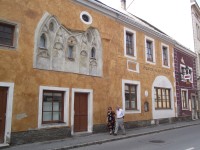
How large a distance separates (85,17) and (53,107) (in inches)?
206

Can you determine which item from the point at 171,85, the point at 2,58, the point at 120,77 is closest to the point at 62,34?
the point at 2,58

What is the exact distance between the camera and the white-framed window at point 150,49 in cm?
1784

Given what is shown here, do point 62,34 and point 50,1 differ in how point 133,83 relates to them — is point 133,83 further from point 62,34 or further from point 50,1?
point 50,1

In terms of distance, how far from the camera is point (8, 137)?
952cm

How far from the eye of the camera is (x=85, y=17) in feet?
44.1

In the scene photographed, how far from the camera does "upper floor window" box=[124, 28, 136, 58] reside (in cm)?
1598

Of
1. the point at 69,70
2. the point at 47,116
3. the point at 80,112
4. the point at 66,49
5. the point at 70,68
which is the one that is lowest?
the point at 47,116

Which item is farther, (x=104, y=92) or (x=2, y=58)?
(x=104, y=92)

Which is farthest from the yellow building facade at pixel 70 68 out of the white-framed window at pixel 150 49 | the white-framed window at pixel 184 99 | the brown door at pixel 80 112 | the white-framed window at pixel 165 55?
the white-framed window at pixel 184 99

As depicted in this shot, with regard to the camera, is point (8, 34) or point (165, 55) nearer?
point (8, 34)

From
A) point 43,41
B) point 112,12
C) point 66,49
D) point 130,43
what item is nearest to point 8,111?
point 43,41

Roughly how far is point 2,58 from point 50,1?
3.85 meters

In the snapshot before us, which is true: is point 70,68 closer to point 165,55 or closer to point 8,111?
point 8,111

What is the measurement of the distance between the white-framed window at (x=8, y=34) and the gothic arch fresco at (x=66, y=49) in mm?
947
